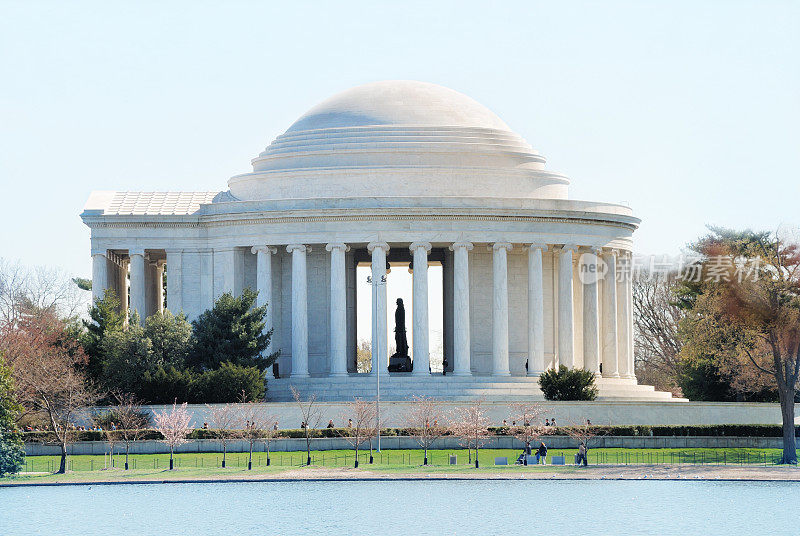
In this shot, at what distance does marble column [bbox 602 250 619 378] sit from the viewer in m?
110

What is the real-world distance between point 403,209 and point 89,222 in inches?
873

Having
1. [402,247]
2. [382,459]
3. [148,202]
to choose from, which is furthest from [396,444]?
[148,202]

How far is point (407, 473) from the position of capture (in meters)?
76.5

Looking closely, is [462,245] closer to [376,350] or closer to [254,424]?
[376,350]

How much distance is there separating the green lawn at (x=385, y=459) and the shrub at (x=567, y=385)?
10.2m

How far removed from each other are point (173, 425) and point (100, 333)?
63.7 ft

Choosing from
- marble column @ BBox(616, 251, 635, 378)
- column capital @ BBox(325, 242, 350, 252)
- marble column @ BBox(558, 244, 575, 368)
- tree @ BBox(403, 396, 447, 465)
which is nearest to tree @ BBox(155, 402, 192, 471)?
tree @ BBox(403, 396, 447, 465)

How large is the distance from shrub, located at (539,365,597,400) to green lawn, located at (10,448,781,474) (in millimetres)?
10210

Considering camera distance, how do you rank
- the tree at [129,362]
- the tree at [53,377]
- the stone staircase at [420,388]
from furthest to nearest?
the stone staircase at [420,388]
the tree at [129,362]
the tree at [53,377]

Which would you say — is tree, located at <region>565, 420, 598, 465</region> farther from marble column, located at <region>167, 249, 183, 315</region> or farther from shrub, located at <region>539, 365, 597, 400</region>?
marble column, located at <region>167, 249, 183, 315</region>

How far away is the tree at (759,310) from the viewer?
278 feet

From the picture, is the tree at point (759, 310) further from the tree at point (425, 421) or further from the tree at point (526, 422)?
the tree at point (425, 421)

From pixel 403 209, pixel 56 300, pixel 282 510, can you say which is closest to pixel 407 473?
pixel 282 510

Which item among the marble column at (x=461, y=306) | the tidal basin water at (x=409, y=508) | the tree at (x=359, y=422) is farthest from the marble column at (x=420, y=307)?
the tidal basin water at (x=409, y=508)
